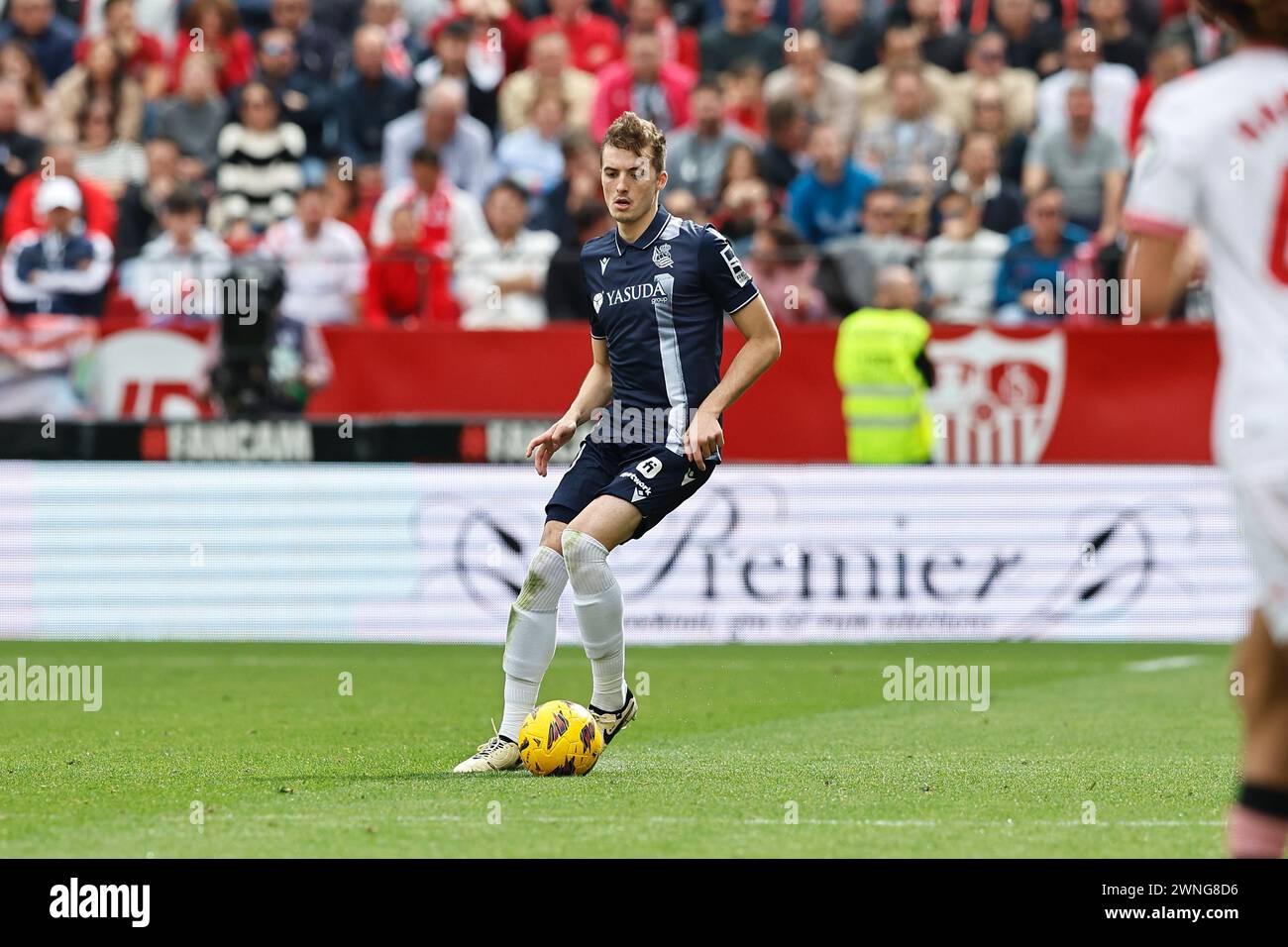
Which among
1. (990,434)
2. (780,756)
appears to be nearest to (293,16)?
(990,434)

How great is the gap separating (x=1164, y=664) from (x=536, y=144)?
8.13 meters

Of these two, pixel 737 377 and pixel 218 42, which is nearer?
pixel 737 377

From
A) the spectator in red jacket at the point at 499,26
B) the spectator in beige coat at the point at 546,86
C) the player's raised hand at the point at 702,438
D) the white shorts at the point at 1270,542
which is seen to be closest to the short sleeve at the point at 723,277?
the player's raised hand at the point at 702,438

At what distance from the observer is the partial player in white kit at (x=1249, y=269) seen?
4.51 metres

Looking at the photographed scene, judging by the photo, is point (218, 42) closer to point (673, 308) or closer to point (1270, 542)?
point (673, 308)

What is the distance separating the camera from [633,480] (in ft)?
28.0

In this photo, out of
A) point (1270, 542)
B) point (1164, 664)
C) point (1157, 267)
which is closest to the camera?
point (1270, 542)

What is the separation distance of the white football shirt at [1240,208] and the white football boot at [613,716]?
4.69m

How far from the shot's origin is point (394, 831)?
690 centimetres

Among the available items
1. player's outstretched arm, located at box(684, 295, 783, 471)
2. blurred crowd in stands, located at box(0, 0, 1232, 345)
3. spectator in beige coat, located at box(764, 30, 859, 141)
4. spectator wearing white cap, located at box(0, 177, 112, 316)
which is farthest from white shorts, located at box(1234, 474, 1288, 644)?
spectator in beige coat, located at box(764, 30, 859, 141)

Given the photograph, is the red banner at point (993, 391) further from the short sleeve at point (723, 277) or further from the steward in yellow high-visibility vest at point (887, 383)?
the short sleeve at point (723, 277)

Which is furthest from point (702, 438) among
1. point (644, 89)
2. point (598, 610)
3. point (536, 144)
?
point (536, 144)

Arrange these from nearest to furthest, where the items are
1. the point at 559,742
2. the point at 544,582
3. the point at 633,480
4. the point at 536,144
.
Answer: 1. the point at 559,742
2. the point at 633,480
3. the point at 544,582
4. the point at 536,144

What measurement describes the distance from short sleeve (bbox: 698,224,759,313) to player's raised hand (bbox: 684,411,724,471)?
573 millimetres
